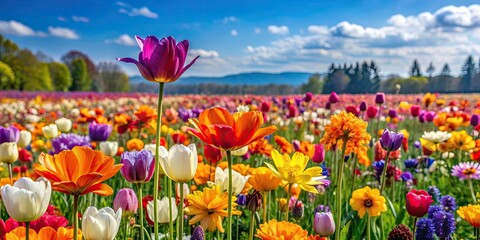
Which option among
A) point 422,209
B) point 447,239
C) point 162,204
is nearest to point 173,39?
point 162,204

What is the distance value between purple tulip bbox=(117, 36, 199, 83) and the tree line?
1563 inches

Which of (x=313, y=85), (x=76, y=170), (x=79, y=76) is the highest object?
(x=79, y=76)

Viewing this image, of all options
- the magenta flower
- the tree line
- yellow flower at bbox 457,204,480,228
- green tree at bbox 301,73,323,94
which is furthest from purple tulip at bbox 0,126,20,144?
the tree line

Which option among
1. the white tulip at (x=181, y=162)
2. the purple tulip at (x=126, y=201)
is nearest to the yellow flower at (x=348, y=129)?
the white tulip at (x=181, y=162)

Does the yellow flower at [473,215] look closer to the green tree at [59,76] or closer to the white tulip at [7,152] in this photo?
the white tulip at [7,152]

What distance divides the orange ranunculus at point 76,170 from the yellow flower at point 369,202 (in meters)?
1.07

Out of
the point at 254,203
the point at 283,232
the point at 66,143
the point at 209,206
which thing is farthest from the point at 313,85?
the point at 283,232

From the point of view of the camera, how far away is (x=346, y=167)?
12.4ft

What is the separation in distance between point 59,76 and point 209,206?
69086 millimetres

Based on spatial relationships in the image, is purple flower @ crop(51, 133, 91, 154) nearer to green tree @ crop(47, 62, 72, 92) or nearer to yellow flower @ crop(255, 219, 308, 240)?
yellow flower @ crop(255, 219, 308, 240)

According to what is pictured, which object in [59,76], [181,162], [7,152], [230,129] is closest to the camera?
[230,129]

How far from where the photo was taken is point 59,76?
6531 centimetres

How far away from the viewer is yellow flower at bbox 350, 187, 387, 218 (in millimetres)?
1804

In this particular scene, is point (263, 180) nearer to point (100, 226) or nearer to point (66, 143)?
point (100, 226)
